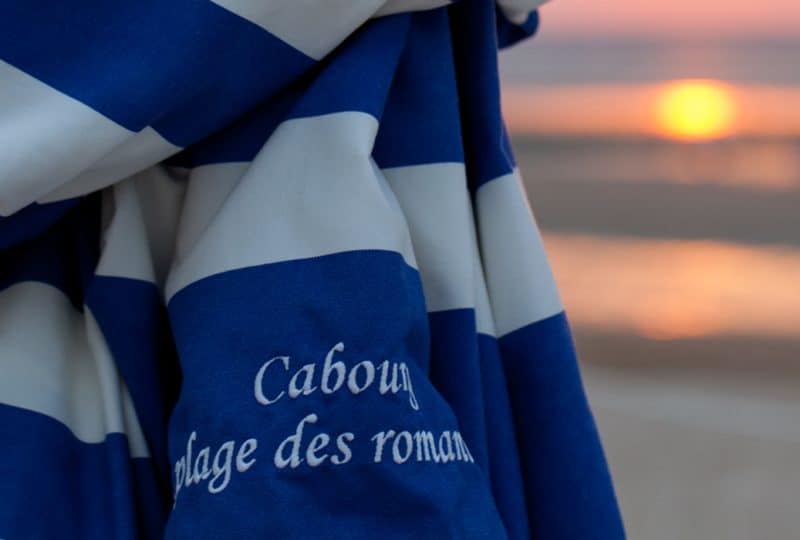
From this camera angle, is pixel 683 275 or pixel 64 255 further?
pixel 683 275

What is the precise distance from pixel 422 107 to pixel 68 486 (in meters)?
0.22

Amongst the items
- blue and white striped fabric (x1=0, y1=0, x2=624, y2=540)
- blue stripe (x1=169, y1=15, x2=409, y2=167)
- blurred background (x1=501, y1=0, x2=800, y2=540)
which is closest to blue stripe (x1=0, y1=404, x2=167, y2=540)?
blue and white striped fabric (x1=0, y1=0, x2=624, y2=540)

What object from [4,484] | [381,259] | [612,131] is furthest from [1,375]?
[612,131]

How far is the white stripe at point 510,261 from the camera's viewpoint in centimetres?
55

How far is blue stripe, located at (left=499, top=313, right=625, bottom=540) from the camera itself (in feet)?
1.80

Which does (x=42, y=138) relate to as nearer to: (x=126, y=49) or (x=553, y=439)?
(x=126, y=49)

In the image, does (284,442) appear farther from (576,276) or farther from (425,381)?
(576,276)

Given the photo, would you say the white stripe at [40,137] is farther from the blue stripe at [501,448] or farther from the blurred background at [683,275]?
the blurred background at [683,275]

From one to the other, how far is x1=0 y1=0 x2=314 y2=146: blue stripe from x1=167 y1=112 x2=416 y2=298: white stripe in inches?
1.7

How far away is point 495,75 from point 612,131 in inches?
215

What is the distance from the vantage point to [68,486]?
1.63ft

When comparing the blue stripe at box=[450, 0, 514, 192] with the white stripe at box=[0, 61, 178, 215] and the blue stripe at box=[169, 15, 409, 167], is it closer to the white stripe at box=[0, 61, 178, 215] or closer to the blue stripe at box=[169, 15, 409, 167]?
the blue stripe at box=[169, 15, 409, 167]

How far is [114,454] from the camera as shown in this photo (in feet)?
1.63

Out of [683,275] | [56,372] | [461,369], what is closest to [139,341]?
[56,372]
